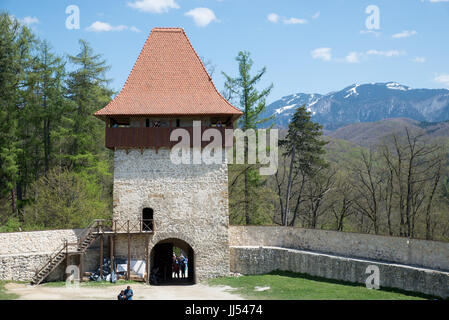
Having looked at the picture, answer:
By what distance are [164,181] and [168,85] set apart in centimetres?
476

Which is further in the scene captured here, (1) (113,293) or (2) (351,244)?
(2) (351,244)

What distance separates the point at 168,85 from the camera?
75.3ft

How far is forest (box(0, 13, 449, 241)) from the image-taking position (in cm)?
2950

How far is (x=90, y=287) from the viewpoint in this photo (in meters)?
19.7

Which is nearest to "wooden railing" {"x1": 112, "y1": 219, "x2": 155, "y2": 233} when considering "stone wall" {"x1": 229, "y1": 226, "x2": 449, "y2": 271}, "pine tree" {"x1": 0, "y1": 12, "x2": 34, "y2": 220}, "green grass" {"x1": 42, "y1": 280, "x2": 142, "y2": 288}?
"green grass" {"x1": 42, "y1": 280, "x2": 142, "y2": 288}

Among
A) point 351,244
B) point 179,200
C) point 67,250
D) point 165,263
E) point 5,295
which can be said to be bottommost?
point 165,263

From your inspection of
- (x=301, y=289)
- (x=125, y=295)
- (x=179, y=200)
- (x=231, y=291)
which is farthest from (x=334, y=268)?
(x=125, y=295)

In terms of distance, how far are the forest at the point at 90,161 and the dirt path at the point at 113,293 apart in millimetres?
9082

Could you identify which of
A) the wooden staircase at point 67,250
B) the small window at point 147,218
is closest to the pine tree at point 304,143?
the small window at point 147,218

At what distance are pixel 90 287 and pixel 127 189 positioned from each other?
4788 millimetres

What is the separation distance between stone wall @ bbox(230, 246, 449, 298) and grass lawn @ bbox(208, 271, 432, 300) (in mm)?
350

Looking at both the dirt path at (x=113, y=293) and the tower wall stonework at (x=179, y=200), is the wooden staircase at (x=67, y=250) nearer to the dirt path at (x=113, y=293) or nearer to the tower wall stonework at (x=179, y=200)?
the dirt path at (x=113, y=293)

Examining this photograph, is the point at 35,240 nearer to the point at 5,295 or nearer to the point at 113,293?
the point at 5,295

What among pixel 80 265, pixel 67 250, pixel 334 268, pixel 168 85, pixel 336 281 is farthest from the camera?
pixel 168 85
